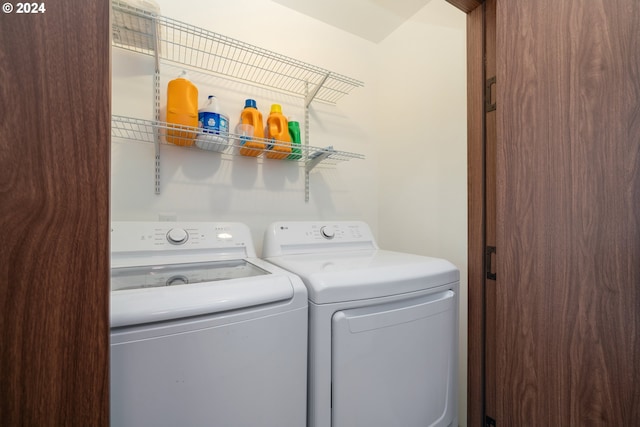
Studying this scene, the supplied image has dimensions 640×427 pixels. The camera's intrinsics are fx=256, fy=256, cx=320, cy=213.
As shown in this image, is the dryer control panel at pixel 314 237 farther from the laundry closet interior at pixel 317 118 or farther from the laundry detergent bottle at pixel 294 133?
the laundry detergent bottle at pixel 294 133

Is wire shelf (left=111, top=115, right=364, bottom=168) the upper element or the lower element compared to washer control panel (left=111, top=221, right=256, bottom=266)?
upper

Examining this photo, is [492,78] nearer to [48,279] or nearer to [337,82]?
[337,82]

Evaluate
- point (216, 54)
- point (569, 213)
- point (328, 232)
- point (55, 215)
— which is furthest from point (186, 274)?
point (569, 213)

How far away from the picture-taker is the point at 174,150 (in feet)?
4.76

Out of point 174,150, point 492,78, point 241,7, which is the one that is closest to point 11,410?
point 174,150

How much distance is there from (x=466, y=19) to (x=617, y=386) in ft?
5.64

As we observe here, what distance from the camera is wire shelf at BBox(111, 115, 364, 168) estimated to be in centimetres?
123

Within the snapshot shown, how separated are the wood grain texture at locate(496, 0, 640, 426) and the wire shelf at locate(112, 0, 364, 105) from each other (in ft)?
3.49

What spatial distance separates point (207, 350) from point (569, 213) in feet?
4.04

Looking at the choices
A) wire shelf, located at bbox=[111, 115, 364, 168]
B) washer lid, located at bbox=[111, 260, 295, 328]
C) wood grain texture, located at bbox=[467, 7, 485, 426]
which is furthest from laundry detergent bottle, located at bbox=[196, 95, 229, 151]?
wood grain texture, located at bbox=[467, 7, 485, 426]

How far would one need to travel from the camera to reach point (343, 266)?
3.53ft

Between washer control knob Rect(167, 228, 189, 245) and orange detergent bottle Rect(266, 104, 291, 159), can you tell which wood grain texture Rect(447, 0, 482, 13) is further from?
washer control knob Rect(167, 228, 189, 245)

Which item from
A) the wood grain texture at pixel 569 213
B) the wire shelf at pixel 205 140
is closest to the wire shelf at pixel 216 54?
the wire shelf at pixel 205 140

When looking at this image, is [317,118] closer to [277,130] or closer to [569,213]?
[277,130]
